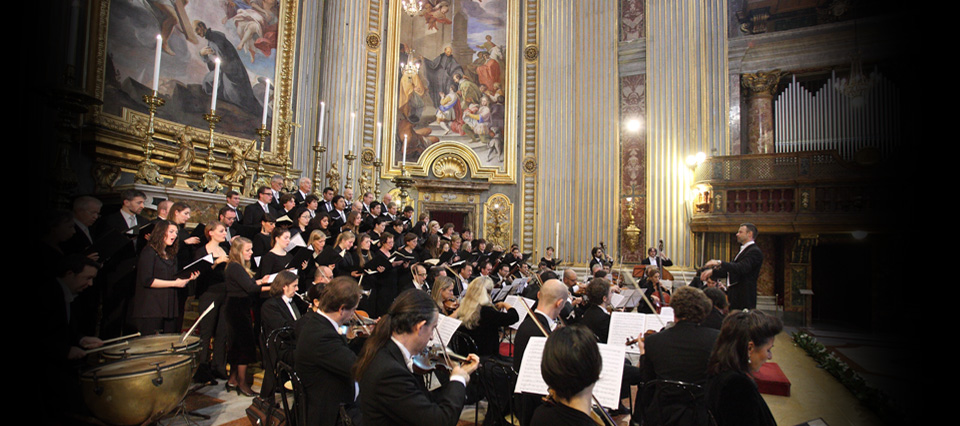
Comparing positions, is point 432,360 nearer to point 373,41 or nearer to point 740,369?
point 740,369

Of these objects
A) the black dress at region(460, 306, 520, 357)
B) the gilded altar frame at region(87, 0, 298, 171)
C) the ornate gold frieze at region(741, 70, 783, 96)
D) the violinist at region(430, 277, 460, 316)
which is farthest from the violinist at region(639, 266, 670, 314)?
the ornate gold frieze at region(741, 70, 783, 96)

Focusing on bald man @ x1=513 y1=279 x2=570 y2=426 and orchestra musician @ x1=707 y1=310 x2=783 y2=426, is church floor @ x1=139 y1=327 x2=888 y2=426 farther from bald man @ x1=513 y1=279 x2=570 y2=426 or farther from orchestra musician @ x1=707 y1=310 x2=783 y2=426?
bald man @ x1=513 y1=279 x2=570 y2=426

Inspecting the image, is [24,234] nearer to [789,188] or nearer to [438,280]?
[438,280]

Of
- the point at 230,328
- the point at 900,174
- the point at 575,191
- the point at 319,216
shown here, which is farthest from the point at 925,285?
the point at 575,191

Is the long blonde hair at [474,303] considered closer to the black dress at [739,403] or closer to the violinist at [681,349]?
the violinist at [681,349]

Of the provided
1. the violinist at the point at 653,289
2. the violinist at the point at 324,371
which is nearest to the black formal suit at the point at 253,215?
the violinist at the point at 324,371

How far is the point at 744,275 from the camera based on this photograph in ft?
16.8

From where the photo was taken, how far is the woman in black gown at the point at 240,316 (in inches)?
167

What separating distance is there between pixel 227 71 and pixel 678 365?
964 cm

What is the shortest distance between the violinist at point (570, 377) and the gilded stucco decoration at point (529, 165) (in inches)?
472

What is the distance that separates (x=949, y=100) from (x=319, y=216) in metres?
6.43

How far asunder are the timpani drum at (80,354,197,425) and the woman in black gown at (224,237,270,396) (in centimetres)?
134

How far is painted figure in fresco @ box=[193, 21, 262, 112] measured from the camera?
360 inches

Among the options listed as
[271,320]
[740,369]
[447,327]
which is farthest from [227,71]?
[740,369]
